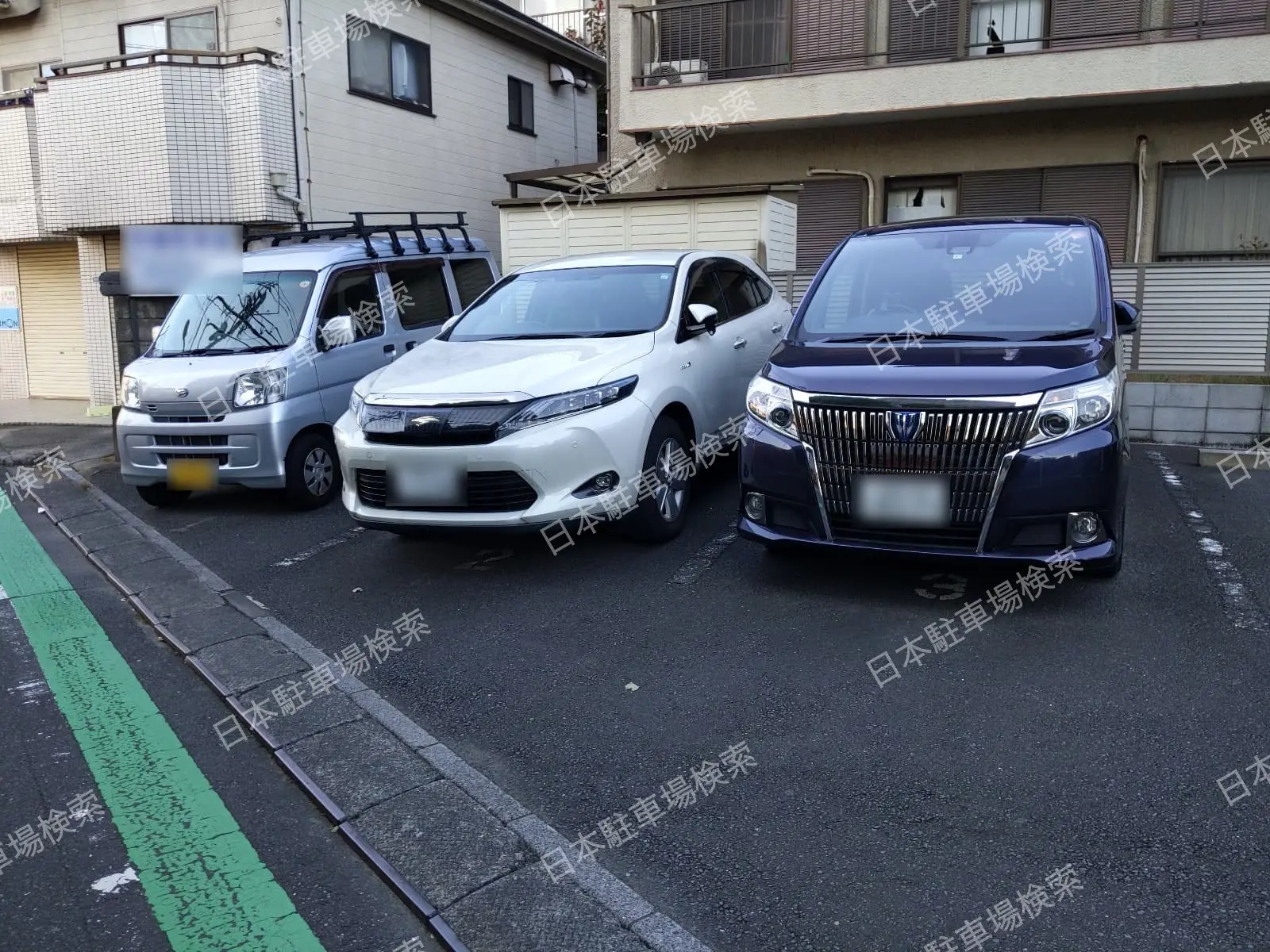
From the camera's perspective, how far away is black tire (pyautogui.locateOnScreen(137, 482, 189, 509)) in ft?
25.9

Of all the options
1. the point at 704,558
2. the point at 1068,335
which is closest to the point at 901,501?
the point at 1068,335

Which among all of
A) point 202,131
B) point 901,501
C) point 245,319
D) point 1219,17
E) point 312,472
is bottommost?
point 312,472

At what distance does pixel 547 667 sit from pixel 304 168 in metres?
9.94

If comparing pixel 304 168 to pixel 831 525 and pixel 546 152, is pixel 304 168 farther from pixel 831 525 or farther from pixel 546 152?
pixel 831 525

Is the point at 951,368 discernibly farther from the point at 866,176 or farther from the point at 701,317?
the point at 866,176

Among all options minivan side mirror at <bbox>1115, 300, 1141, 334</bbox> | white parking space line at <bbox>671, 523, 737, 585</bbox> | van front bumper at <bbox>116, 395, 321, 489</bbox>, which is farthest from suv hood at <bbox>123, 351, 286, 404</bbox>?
minivan side mirror at <bbox>1115, 300, 1141, 334</bbox>

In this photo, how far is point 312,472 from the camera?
25.2 feet

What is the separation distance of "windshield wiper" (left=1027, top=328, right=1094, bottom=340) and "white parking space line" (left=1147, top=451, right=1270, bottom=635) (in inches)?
56.9

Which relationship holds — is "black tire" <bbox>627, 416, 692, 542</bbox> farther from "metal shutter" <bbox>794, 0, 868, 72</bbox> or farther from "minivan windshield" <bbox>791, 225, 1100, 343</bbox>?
"metal shutter" <bbox>794, 0, 868, 72</bbox>

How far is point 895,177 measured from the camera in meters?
12.7

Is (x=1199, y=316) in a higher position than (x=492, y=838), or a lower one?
higher

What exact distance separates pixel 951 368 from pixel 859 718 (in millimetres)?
1677

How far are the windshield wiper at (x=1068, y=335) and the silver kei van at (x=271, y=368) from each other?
4894 millimetres

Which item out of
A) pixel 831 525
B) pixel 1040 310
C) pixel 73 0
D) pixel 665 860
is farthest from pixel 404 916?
pixel 73 0
